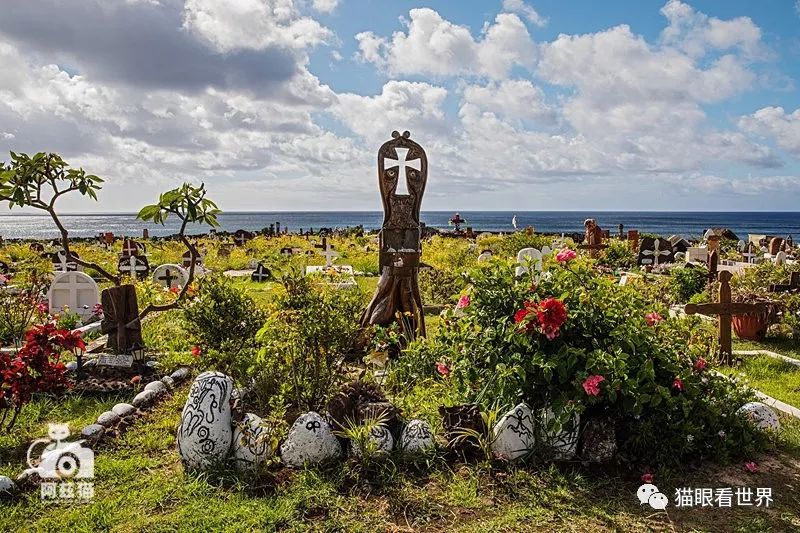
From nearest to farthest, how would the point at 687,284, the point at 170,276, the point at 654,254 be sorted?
1. the point at 687,284
2. the point at 170,276
3. the point at 654,254

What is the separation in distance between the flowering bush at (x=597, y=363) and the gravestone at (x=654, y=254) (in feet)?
47.3

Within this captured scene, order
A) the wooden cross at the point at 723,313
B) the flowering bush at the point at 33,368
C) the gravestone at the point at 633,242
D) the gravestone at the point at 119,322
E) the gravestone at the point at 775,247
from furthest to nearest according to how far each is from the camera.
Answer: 1. the gravestone at the point at 633,242
2. the gravestone at the point at 775,247
3. the gravestone at the point at 119,322
4. the wooden cross at the point at 723,313
5. the flowering bush at the point at 33,368

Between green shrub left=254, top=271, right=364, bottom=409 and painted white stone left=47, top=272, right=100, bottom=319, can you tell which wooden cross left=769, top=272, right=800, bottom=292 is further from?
painted white stone left=47, top=272, right=100, bottom=319

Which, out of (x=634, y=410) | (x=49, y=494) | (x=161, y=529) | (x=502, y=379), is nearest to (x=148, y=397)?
(x=49, y=494)

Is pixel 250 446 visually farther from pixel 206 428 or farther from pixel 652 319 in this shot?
pixel 652 319

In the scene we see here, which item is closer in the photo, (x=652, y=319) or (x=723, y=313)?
(x=652, y=319)

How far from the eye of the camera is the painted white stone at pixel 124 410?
15.9 feet

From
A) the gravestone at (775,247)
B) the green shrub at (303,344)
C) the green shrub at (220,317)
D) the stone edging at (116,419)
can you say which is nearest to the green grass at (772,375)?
the green shrub at (303,344)

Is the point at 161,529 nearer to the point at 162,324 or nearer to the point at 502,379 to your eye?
the point at 502,379

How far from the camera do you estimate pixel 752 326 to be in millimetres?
7996

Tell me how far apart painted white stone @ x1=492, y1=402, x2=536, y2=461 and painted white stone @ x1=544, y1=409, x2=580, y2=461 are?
0.42ft

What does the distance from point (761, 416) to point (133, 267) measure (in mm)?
14247

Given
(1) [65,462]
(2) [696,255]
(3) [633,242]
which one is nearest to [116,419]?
(1) [65,462]

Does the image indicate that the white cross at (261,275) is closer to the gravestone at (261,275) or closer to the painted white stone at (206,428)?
the gravestone at (261,275)
